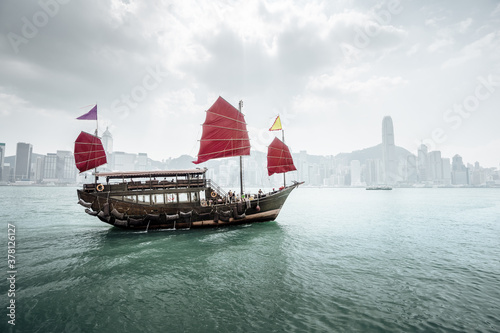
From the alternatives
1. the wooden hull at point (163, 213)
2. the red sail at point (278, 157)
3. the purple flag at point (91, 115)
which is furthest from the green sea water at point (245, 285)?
the purple flag at point (91, 115)

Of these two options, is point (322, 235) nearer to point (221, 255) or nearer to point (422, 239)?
point (422, 239)

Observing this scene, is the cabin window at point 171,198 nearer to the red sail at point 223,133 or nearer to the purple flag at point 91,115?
the red sail at point 223,133

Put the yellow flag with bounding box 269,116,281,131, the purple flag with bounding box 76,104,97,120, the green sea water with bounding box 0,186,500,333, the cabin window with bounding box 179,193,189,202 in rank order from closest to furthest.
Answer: the green sea water with bounding box 0,186,500,333 < the cabin window with bounding box 179,193,189,202 < the purple flag with bounding box 76,104,97,120 < the yellow flag with bounding box 269,116,281,131

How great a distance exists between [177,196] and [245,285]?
1049 cm

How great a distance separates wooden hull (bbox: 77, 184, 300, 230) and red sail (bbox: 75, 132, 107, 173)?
13.2 ft

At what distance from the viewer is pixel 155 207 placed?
627 inches

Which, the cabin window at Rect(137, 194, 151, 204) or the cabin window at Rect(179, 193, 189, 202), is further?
the cabin window at Rect(179, 193, 189, 202)

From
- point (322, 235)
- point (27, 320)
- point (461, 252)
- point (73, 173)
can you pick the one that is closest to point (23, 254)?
point (27, 320)

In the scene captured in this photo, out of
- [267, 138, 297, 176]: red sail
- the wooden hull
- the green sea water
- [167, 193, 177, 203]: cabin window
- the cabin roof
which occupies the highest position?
[267, 138, 297, 176]: red sail

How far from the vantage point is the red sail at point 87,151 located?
18141 mm

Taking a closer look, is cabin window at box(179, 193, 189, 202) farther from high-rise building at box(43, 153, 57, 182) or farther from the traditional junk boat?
high-rise building at box(43, 153, 57, 182)

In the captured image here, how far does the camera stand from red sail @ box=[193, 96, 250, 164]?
19875 millimetres

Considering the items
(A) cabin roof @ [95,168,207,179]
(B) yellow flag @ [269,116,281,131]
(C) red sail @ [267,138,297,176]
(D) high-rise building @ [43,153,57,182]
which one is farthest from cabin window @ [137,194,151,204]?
(D) high-rise building @ [43,153,57,182]

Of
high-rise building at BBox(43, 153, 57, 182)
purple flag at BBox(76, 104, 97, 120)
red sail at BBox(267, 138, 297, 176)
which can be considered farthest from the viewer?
high-rise building at BBox(43, 153, 57, 182)
